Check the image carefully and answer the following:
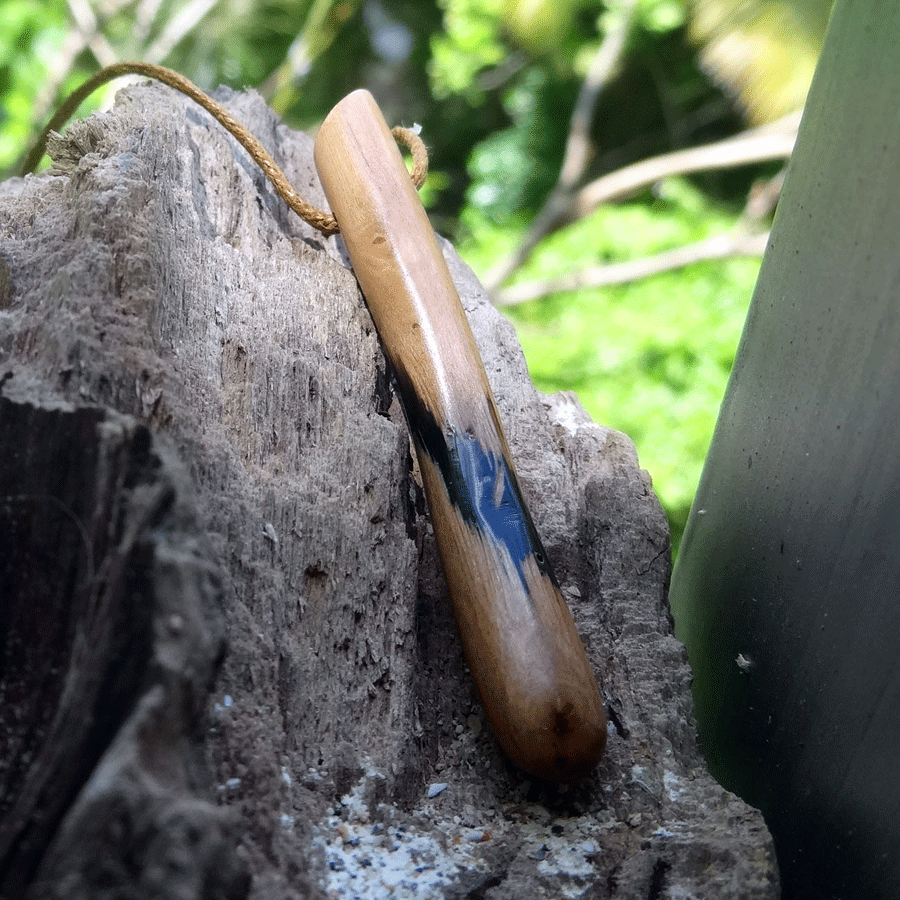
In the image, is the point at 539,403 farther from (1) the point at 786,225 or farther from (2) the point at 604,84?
(2) the point at 604,84

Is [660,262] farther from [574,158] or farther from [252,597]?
[252,597]

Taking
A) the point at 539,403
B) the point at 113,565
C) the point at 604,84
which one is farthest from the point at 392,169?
the point at 604,84

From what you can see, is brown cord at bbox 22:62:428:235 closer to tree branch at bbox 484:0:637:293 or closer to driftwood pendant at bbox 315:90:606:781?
driftwood pendant at bbox 315:90:606:781

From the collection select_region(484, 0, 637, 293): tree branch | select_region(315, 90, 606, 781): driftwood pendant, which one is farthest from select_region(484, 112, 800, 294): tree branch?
select_region(315, 90, 606, 781): driftwood pendant

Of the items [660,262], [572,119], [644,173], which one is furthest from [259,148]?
[572,119]

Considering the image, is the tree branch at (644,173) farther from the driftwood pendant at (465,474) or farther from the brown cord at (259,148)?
the driftwood pendant at (465,474)

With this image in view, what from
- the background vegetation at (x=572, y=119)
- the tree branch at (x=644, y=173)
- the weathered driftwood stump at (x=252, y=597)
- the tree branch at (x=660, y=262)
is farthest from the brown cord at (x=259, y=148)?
the tree branch at (x=644, y=173)
